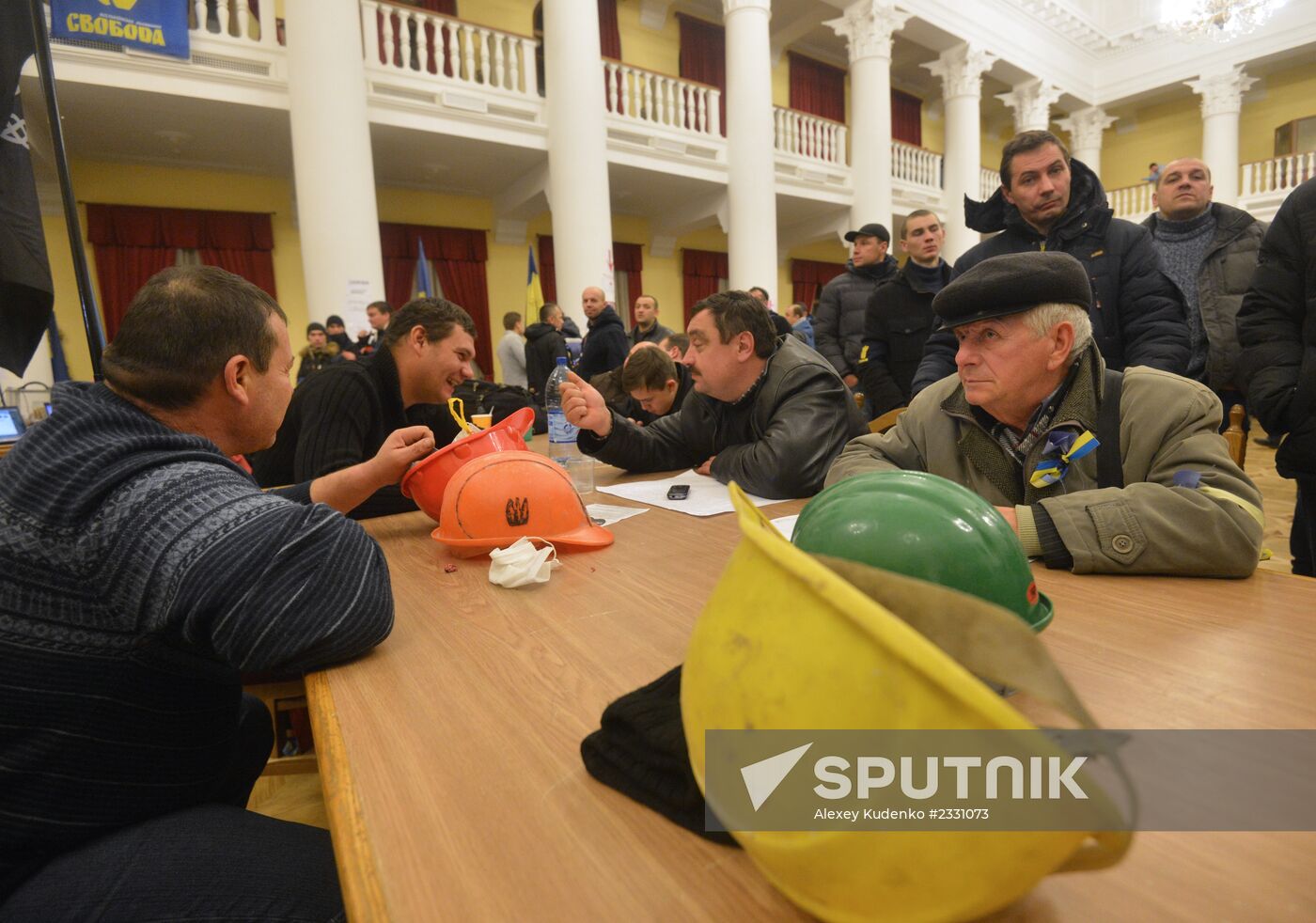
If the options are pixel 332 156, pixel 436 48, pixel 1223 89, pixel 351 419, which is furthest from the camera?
pixel 1223 89

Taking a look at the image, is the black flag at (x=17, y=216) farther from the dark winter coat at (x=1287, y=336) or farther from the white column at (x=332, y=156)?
the white column at (x=332, y=156)

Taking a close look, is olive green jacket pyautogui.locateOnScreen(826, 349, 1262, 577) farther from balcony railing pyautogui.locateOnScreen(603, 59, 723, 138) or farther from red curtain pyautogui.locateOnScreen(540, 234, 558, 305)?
red curtain pyautogui.locateOnScreen(540, 234, 558, 305)

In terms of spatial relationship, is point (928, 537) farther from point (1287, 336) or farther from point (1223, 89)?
point (1223, 89)

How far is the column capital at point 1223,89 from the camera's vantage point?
11.8 meters

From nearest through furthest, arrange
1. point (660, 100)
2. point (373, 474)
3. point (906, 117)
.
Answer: point (373, 474)
point (660, 100)
point (906, 117)

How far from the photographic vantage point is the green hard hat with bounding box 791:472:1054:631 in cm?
60

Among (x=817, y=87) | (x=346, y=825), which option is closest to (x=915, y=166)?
(x=817, y=87)

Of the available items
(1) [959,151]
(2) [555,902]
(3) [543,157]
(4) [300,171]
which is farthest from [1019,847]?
(1) [959,151]

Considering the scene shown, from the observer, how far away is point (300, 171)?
5.89 m

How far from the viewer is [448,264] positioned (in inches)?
361

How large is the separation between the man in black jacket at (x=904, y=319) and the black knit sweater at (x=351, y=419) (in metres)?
2.09

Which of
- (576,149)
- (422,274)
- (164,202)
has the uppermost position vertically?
(576,149)

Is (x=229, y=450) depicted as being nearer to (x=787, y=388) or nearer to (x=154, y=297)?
(x=154, y=297)

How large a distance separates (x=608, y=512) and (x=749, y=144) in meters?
7.83
